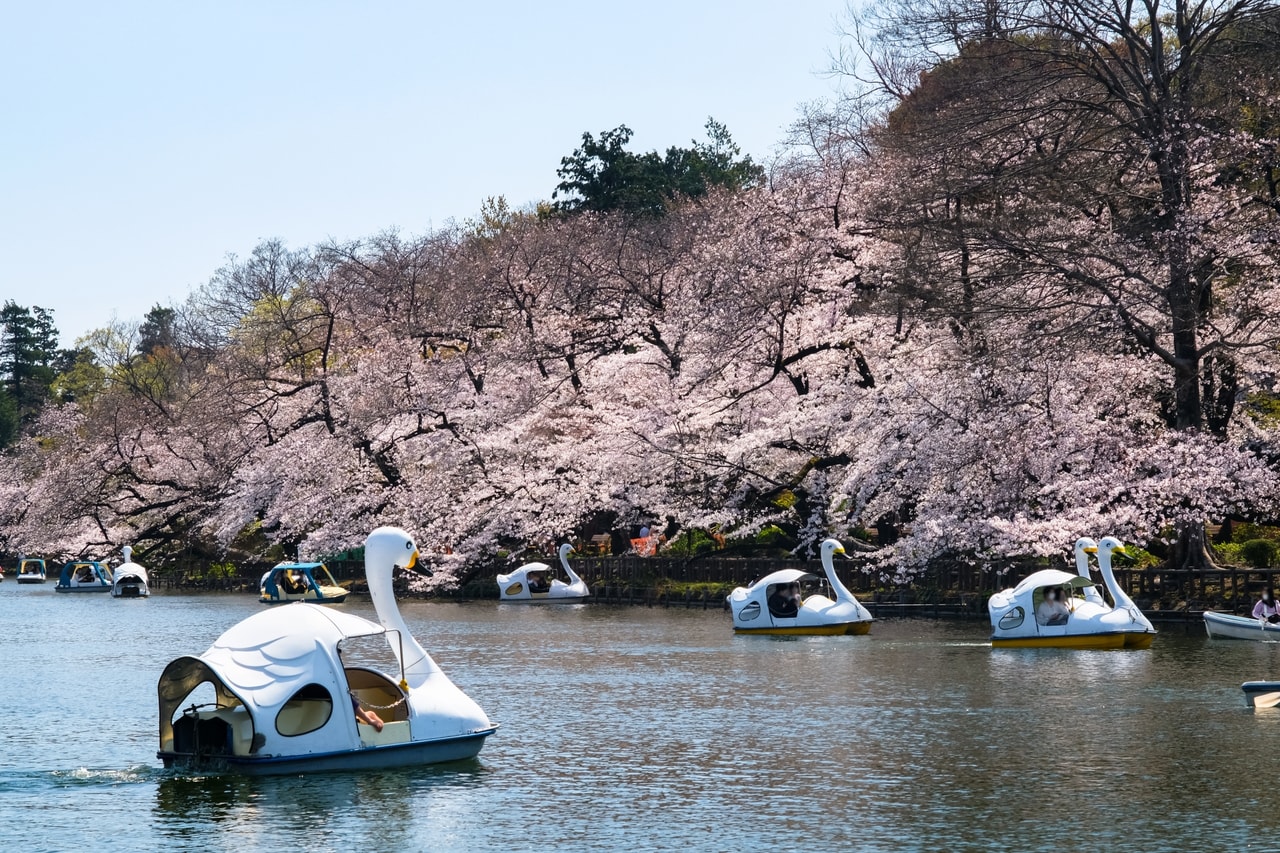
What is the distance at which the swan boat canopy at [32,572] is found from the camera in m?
74.9

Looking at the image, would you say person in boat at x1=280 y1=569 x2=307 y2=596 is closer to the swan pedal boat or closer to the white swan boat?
the white swan boat

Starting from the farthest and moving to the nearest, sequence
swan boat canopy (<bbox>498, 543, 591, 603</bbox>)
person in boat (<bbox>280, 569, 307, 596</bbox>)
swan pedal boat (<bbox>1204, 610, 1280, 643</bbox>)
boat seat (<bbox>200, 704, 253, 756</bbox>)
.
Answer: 1. person in boat (<bbox>280, 569, 307, 596</bbox>)
2. swan boat canopy (<bbox>498, 543, 591, 603</bbox>)
3. swan pedal boat (<bbox>1204, 610, 1280, 643</bbox>)
4. boat seat (<bbox>200, 704, 253, 756</bbox>)

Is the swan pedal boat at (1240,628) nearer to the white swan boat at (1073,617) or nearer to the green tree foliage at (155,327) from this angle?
the white swan boat at (1073,617)

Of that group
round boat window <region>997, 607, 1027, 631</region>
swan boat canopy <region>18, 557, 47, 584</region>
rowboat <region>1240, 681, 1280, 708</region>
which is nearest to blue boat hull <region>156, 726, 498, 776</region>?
rowboat <region>1240, 681, 1280, 708</region>

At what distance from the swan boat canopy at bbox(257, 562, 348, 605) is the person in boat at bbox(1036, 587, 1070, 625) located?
83.8 ft

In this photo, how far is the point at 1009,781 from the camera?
1797cm

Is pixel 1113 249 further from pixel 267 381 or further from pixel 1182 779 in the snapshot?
pixel 267 381

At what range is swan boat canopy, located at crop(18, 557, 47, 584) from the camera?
74.9 metres

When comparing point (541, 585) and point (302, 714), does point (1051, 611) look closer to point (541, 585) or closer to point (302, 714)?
point (302, 714)

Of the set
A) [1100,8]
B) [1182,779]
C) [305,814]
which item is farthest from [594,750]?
[1100,8]

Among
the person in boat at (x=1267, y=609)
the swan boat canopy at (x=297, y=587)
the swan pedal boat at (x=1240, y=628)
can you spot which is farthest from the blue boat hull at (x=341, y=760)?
the swan boat canopy at (x=297, y=587)

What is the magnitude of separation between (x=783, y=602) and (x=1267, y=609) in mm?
10568

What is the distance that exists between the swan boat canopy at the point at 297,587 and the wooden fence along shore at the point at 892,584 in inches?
142

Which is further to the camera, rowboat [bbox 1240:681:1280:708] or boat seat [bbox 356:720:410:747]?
rowboat [bbox 1240:681:1280:708]
